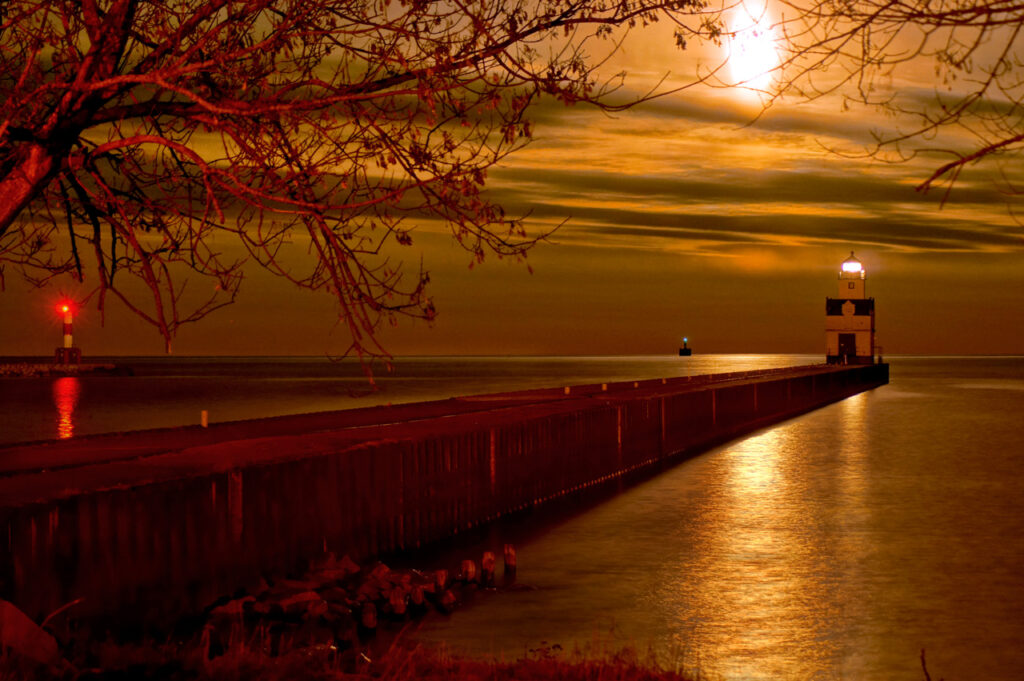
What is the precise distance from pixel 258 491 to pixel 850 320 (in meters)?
72.3

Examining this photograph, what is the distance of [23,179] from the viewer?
832cm

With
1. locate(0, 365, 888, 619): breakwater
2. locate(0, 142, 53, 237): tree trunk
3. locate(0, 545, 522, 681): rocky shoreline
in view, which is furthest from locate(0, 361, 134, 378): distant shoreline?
locate(0, 142, 53, 237): tree trunk

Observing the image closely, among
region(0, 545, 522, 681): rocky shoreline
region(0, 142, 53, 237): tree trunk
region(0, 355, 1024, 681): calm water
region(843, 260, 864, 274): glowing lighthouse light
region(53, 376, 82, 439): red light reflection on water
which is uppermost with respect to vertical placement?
region(843, 260, 864, 274): glowing lighthouse light

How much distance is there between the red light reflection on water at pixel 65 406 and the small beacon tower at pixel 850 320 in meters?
48.2

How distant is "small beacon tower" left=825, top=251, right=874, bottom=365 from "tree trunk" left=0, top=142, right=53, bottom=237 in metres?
74.4

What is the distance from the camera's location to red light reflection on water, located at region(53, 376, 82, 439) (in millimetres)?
49844

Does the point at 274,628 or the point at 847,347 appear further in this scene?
the point at 847,347

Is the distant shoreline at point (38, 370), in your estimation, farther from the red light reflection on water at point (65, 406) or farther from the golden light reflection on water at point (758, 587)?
the golden light reflection on water at point (758, 587)

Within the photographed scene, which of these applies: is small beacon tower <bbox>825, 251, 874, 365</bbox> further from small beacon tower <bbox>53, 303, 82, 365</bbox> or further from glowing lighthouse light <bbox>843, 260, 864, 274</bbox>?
small beacon tower <bbox>53, 303, 82, 365</bbox>

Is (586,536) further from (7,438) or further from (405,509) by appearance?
(7,438)

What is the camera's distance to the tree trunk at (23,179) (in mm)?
8195

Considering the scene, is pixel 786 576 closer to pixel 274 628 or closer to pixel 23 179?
pixel 274 628

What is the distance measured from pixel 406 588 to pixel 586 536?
6492 millimetres

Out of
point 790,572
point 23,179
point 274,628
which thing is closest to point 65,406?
point 790,572
